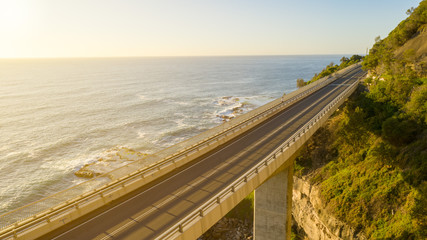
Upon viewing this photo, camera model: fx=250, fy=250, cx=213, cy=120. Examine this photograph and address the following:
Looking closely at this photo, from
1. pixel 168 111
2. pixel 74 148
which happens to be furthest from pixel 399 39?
pixel 74 148

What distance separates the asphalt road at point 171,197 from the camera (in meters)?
14.7

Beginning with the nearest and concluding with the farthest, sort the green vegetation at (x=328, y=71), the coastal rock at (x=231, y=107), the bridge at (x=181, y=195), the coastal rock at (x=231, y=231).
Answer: the bridge at (x=181, y=195) → the coastal rock at (x=231, y=231) → the coastal rock at (x=231, y=107) → the green vegetation at (x=328, y=71)

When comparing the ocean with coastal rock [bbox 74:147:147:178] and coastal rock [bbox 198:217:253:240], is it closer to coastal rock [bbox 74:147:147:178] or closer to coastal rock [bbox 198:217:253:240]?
coastal rock [bbox 74:147:147:178]

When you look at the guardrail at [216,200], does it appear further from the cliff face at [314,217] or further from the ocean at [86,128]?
the ocean at [86,128]

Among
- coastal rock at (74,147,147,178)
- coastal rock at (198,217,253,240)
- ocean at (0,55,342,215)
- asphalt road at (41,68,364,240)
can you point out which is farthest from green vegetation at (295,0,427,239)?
ocean at (0,55,342,215)

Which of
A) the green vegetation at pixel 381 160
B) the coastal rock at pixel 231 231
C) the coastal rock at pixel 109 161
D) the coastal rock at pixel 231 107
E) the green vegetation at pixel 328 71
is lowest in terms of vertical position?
the coastal rock at pixel 231 231

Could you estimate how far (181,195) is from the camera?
59.7 ft

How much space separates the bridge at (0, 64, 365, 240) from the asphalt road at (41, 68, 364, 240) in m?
0.06

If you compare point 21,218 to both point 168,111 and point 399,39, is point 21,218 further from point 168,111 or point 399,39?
point 168,111

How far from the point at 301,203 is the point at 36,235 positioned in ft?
103

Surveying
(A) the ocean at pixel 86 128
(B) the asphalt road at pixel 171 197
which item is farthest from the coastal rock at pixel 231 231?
(A) the ocean at pixel 86 128

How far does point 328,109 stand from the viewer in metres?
34.6

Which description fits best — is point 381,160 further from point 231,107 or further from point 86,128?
point 86,128

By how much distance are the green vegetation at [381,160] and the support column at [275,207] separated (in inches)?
222
